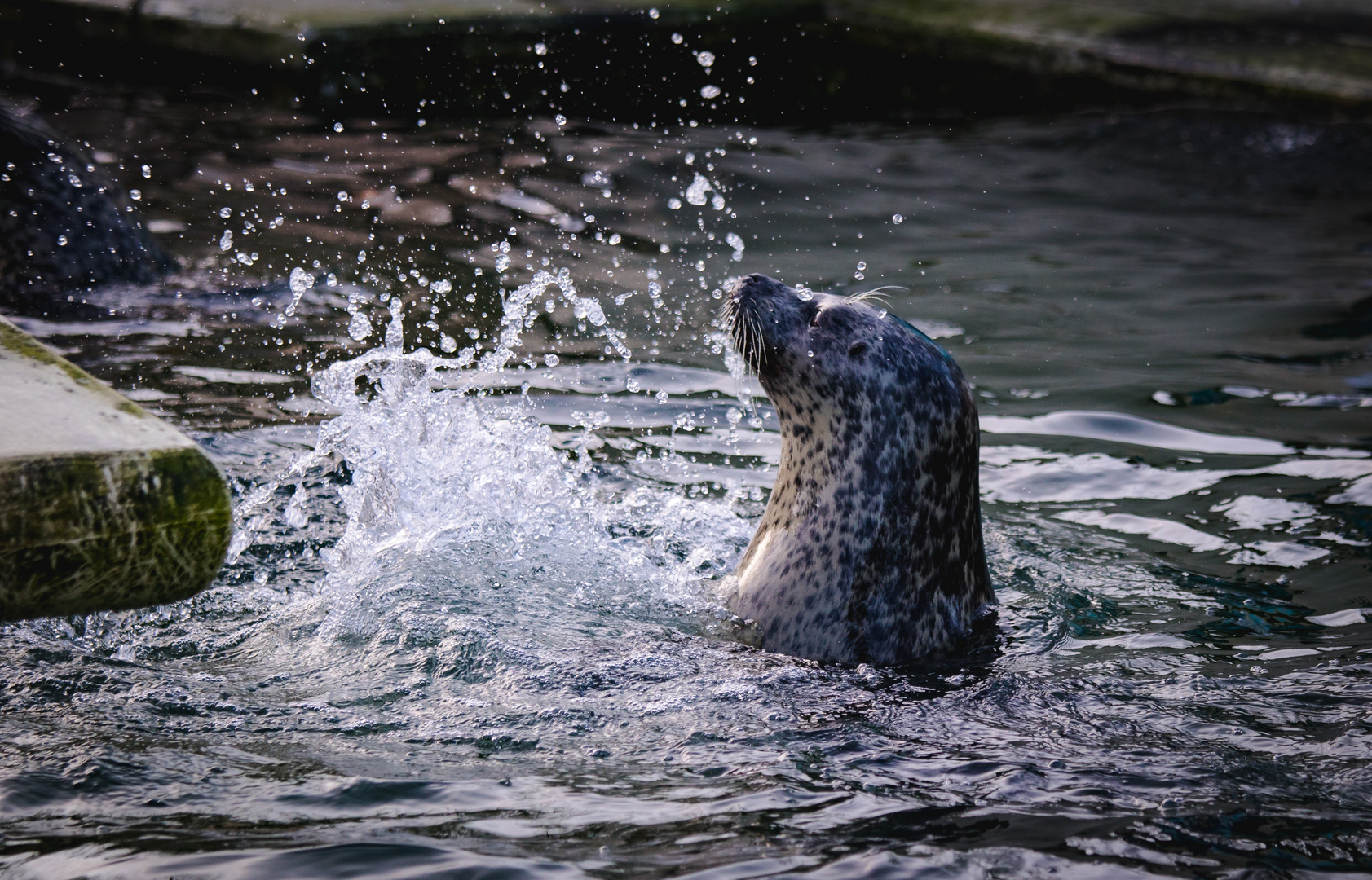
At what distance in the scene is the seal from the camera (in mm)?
3760

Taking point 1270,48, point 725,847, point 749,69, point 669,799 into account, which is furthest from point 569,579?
point 1270,48

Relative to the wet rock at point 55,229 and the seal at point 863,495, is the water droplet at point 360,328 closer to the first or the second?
the wet rock at point 55,229

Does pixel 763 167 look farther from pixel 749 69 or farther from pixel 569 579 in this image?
pixel 569 579

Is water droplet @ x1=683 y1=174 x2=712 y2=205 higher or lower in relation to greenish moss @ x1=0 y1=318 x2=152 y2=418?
higher

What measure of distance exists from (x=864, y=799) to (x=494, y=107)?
320 inches

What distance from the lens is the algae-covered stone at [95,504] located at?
2750 mm

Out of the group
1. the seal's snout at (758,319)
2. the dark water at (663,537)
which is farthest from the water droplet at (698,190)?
the seal's snout at (758,319)

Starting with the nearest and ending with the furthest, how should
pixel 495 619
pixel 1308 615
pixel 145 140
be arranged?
1. pixel 495 619
2. pixel 1308 615
3. pixel 145 140

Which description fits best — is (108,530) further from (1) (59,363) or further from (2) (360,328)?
(2) (360,328)

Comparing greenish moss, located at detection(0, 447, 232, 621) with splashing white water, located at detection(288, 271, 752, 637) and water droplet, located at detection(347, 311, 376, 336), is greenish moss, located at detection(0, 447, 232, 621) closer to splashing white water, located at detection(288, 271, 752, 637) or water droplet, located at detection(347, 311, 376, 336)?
splashing white water, located at detection(288, 271, 752, 637)

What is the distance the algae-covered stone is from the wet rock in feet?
12.4

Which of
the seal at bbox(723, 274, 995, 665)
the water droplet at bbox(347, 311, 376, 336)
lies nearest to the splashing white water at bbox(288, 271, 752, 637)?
the seal at bbox(723, 274, 995, 665)

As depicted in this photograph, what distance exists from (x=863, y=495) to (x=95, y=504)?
1955 mm

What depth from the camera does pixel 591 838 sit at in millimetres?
2582
